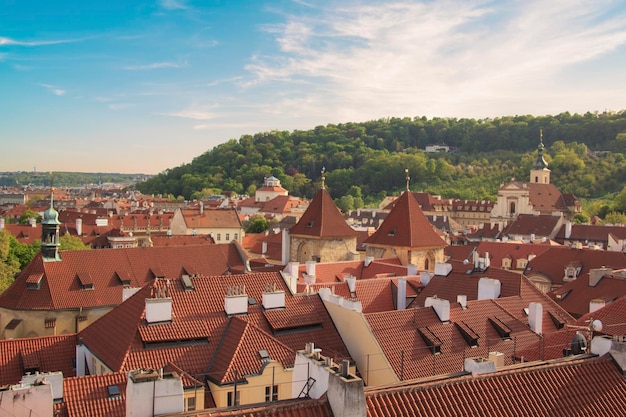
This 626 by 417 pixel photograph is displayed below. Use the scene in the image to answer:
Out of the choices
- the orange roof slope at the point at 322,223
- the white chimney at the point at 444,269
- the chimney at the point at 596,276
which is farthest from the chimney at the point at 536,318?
the orange roof slope at the point at 322,223

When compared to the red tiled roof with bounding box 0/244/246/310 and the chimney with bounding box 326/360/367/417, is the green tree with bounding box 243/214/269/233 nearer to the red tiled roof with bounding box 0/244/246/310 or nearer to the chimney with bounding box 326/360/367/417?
the red tiled roof with bounding box 0/244/246/310

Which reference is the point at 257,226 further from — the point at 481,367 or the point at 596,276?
the point at 481,367

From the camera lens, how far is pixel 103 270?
112 feet

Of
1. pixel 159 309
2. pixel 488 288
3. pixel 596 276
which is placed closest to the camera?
pixel 159 309

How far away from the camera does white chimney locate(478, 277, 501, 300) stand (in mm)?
24750

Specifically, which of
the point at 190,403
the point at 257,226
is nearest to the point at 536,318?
the point at 190,403

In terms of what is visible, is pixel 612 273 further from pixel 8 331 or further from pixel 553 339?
pixel 8 331

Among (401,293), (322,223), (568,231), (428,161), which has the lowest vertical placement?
(568,231)

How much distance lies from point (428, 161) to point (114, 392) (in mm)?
149502

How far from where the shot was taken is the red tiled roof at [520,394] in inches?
410

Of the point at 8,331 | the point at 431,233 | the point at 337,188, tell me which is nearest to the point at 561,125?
the point at 337,188

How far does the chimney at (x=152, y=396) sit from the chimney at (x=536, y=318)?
1533 cm

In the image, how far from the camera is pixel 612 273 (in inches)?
1294

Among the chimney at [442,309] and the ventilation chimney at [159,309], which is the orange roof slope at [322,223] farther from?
the ventilation chimney at [159,309]
